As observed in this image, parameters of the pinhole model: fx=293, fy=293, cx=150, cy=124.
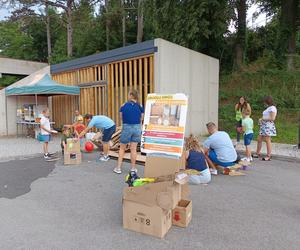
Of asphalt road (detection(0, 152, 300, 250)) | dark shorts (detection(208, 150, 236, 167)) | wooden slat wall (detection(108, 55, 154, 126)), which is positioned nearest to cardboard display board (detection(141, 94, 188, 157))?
asphalt road (detection(0, 152, 300, 250))

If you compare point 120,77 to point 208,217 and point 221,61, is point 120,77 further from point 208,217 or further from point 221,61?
point 221,61

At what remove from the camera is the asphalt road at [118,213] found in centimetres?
334

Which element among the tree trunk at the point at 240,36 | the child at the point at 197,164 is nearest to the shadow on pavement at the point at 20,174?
the child at the point at 197,164

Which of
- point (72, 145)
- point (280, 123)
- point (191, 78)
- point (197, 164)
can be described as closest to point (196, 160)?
point (197, 164)

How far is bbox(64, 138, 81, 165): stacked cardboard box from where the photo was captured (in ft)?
24.6

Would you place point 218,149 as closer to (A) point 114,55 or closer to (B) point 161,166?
(B) point 161,166

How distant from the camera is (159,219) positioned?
343 cm

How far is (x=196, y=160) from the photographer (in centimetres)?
554

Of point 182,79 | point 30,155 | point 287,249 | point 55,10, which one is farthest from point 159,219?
point 55,10

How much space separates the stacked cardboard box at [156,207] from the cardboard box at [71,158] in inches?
166

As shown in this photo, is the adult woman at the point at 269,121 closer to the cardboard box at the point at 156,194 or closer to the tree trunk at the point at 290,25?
the cardboard box at the point at 156,194

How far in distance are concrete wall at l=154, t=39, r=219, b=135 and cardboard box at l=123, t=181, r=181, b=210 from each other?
264 inches

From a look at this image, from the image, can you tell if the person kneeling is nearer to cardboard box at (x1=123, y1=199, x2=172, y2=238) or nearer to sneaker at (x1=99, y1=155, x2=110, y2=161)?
cardboard box at (x1=123, y1=199, x2=172, y2=238)

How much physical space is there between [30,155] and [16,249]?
19.6ft
